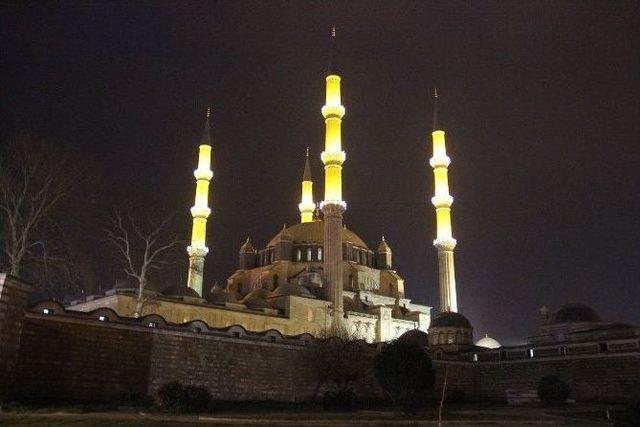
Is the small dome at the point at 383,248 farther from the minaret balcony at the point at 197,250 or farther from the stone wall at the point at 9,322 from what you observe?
the stone wall at the point at 9,322

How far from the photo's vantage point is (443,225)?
3198cm

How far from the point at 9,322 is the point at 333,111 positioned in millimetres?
20459

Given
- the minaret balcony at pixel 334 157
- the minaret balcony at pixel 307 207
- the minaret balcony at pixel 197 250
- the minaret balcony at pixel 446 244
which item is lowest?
the minaret balcony at pixel 197 250

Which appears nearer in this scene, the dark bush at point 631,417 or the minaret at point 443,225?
the dark bush at point 631,417

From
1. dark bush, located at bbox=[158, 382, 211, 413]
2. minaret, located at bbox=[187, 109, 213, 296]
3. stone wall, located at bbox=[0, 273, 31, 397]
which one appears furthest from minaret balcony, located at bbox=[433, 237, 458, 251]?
stone wall, located at bbox=[0, 273, 31, 397]

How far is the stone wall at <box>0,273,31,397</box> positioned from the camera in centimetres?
1118

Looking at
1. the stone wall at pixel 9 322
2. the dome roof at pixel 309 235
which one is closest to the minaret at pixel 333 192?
the dome roof at pixel 309 235

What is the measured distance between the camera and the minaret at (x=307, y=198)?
3959cm

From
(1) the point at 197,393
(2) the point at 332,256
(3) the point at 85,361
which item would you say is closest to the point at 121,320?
(3) the point at 85,361

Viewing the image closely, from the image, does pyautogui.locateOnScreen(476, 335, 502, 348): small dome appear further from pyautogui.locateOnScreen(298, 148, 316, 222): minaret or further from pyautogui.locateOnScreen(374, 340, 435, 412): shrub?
pyautogui.locateOnScreen(374, 340, 435, 412): shrub

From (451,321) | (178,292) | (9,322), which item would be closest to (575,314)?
(451,321)

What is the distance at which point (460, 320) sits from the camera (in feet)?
89.1

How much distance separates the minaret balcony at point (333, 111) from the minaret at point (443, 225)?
7.17 metres

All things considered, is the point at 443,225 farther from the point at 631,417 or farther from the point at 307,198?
the point at 631,417
